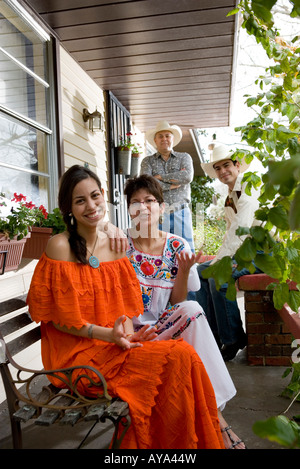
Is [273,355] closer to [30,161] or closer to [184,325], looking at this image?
[184,325]

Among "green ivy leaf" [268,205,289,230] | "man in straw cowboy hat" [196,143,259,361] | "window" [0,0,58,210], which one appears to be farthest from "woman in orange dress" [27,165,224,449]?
"man in straw cowboy hat" [196,143,259,361]

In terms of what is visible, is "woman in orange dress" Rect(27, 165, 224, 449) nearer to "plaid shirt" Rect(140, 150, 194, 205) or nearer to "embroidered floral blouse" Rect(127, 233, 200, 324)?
"embroidered floral blouse" Rect(127, 233, 200, 324)

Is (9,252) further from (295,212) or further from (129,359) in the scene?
(295,212)

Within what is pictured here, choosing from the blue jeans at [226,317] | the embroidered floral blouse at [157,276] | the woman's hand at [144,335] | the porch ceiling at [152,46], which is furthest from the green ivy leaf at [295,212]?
the porch ceiling at [152,46]

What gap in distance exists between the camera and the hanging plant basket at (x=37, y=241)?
8.64ft

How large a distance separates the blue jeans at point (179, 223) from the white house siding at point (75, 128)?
1074mm

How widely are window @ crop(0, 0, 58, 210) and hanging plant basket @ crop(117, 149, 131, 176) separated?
1827 mm

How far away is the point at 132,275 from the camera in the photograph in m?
1.95

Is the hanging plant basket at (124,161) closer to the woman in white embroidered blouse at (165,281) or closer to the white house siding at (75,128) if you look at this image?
the white house siding at (75,128)

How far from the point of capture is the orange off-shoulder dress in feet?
4.93

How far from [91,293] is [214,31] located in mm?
2983

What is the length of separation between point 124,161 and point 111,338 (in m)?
3.99

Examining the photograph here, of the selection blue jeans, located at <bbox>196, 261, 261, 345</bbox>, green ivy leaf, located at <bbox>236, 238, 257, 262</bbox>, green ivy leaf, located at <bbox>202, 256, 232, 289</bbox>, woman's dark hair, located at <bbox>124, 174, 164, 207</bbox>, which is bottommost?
blue jeans, located at <bbox>196, 261, 261, 345</bbox>

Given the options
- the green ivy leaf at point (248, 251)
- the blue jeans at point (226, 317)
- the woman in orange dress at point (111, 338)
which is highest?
the green ivy leaf at point (248, 251)
